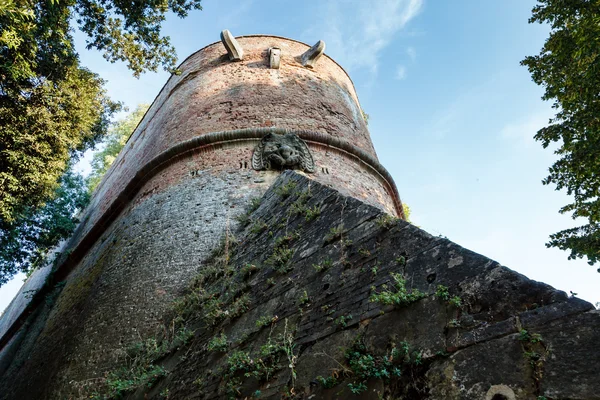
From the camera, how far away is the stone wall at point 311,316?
5.83 ft

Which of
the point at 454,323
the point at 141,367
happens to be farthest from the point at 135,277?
the point at 454,323

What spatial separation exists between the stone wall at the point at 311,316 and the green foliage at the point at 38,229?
212 cm

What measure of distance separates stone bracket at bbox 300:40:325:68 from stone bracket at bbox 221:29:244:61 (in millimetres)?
1358

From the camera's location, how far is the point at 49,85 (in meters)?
6.71

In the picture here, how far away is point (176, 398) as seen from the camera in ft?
10.7

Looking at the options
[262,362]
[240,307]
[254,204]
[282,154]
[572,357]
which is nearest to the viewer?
[572,357]

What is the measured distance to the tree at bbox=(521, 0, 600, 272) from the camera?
5.77m

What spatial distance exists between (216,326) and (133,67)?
Answer: 4659 millimetres

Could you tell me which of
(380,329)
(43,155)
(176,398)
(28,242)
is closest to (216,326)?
(176,398)

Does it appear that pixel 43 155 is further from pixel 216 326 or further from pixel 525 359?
pixel 525 359

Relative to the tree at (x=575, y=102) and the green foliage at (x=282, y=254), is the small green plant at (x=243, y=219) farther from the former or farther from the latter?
the tree at (x=575, y=102)

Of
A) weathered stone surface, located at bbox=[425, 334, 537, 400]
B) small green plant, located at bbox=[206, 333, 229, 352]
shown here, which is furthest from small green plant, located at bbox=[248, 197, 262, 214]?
weathered stone surface, located at bbox=[425, 334, 537, 400]

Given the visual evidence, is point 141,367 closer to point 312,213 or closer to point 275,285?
point 275,285

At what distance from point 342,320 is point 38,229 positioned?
28.0ft
